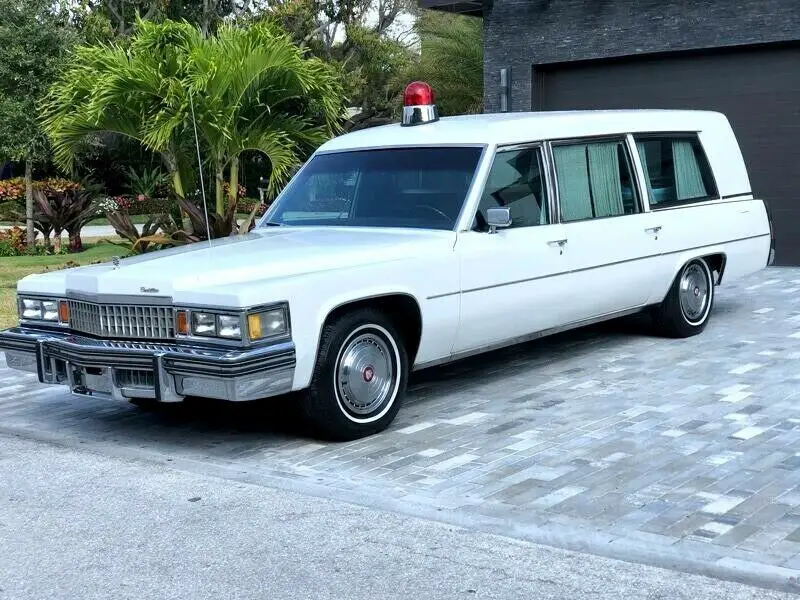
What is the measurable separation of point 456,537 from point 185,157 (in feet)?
32.3

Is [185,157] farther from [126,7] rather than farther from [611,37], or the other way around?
[126,7]

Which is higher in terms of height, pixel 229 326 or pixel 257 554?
pixel 229 326

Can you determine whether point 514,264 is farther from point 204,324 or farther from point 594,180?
point 204,324

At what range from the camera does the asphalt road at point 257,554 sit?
4.17 meters

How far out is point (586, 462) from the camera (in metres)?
5.71

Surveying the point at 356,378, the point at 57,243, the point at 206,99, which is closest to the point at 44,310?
the point at 356,378

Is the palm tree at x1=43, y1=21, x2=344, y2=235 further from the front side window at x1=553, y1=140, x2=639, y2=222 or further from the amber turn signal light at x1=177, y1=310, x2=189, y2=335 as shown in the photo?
the amber turn signal light at x1=177, y1=310, x2=189, y2=335

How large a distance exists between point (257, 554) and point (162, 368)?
160 centimetres

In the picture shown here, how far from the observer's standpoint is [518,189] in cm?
752

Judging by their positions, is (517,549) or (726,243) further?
(726,243)

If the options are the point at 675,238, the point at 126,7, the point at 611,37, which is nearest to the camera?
the point at 675,238

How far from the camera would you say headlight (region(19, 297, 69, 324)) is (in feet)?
21.6

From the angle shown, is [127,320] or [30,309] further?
[30,309]

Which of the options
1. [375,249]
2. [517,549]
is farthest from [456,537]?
[375,249]
